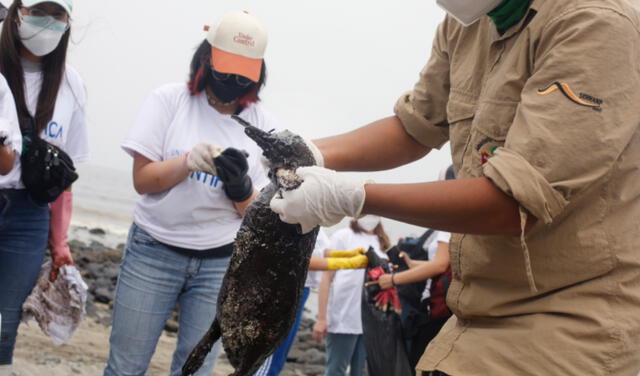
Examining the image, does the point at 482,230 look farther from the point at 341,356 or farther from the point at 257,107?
the point at 341,356

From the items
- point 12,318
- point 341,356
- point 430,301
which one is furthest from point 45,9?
point 341,356

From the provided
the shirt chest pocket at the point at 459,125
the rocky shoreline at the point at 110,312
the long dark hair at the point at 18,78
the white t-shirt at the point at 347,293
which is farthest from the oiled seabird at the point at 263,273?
the rocky shoreline at the point at 110,312

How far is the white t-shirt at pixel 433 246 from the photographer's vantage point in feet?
15.1

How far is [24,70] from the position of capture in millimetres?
3605

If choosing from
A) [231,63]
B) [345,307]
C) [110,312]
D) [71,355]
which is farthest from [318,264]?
[110,312]

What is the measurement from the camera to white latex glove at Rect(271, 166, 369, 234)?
5.91 ft

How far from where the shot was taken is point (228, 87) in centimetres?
356

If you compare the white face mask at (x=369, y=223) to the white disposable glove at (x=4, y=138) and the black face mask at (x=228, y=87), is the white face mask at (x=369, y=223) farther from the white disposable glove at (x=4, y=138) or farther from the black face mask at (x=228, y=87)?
the white disposable glove at (x=4, y=138)

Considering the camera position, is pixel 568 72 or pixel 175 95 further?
pixel 175 95

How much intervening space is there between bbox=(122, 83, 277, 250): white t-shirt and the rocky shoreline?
487 cm

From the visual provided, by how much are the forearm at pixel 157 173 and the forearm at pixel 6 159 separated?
602 millimetres

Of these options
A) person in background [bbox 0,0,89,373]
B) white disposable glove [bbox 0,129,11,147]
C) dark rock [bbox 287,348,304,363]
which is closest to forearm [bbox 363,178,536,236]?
white disposable glove [bbox 0,129,11,147]

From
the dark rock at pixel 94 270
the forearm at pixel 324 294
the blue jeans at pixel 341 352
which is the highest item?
the forearm at pixel 324 294

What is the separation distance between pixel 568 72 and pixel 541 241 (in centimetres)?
50
